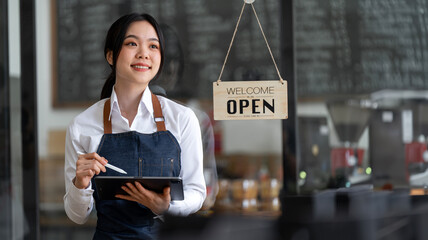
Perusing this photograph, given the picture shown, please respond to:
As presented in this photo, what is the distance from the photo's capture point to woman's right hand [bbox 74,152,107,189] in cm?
216

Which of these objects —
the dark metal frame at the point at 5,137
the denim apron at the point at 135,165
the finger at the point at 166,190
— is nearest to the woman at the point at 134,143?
the denim apron at the point at 135,165

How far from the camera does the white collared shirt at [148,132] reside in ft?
7.38

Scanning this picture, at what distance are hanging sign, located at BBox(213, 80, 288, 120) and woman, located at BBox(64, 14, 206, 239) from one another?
0.16m

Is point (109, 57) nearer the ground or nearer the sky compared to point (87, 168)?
nearer the sky

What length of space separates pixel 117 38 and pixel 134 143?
0.50 metres

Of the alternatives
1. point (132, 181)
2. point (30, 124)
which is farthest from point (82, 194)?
point (30, 124)

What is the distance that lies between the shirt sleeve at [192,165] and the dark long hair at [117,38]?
0.30 meters

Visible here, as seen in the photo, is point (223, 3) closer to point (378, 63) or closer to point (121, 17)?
point (121, 17)

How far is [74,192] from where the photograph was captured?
7.23 feet

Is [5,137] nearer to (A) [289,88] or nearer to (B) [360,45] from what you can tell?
(A) [289,88]

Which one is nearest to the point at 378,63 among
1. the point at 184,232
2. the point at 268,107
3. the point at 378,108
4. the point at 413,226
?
the point at 378,108

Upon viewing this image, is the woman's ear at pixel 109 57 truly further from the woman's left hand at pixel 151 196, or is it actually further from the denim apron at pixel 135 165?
the woman's left hand at pixel 151 196

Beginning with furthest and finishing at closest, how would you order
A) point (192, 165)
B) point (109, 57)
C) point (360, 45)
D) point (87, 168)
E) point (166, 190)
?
point (360, 45) < point (109, 57) < point (192, 165) < point (87, 168) < point (166, 190)

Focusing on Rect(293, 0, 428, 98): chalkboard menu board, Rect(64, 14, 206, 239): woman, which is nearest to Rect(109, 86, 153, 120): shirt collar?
Rect(64, 14, 206, 239): woman
